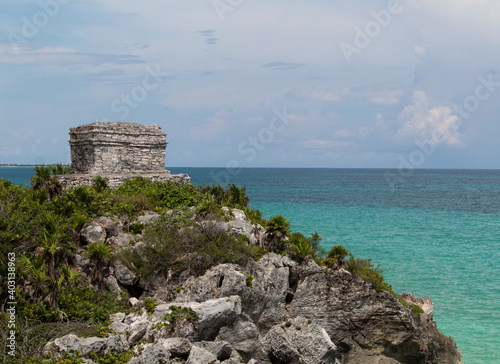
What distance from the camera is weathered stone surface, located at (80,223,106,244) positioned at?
15.1m

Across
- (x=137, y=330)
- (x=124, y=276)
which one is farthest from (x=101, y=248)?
(x=137, y=330)

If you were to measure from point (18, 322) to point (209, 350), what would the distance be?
4992mm

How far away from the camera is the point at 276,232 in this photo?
53.7ft

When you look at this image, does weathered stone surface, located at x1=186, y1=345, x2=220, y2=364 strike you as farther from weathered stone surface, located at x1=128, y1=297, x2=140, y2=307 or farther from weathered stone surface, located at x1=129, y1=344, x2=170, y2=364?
weathered stone surface, located at x1=128, y1=297, x2=140, y2=307

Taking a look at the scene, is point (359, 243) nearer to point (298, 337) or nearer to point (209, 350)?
point (298, 337)

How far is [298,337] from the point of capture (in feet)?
45.3

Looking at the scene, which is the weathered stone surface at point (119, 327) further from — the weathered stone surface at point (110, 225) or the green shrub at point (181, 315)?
the weathered stone surface at point (110, 225)

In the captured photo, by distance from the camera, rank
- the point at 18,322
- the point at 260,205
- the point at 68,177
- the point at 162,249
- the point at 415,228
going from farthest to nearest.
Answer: the point at 260,205, the point at 415,228, the point at 68,177, the point at 162,249, the point at 18,322

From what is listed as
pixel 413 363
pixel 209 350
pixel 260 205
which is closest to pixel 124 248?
pixel 209 350

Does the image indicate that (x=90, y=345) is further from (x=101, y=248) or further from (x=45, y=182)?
(x=45, y=182)

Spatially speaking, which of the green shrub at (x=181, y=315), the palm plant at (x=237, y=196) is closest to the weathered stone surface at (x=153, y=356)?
the green shrub at (x=181, y=315)

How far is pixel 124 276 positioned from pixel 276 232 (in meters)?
5.70

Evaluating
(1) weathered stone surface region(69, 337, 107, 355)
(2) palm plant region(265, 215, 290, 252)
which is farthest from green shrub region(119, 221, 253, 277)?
(1) weathered stone surface region(69, 337, 107, 355)

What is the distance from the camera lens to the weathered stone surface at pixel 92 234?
15.1 m
